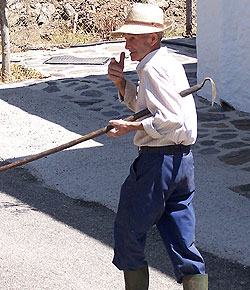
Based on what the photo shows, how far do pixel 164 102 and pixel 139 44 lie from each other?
35 centimetres

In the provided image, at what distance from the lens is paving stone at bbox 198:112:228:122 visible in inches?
334

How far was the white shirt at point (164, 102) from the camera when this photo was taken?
3346 mm

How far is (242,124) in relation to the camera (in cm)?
817

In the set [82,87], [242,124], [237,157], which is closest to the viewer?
[237,157]

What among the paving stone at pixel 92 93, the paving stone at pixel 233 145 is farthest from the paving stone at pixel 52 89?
the paving stone at pixel 233 145

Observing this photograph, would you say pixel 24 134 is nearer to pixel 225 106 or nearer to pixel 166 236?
pixel 225 106

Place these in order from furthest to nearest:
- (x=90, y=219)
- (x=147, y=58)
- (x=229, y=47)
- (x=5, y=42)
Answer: (x=5, y=42) → (x=229, y=47) → (x=90, y=219) → (x=147, y=58)

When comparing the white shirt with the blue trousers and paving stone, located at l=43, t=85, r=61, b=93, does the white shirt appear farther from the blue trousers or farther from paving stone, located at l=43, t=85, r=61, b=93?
paving stone, located at l=43, t=85, r=61, b=93

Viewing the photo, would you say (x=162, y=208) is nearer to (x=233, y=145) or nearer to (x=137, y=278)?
(x=137, y=278)

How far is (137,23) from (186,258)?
47.3 inches

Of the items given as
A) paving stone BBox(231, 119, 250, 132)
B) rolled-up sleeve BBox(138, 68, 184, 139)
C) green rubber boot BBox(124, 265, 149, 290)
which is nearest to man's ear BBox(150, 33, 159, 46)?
rolled-up sleeve BBox(138, 68, 184, 139)

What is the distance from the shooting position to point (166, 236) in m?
A: 3.58

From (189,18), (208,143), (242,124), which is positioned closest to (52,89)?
(242,124)

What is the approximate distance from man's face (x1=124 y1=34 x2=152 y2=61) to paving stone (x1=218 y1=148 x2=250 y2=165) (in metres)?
3.32
